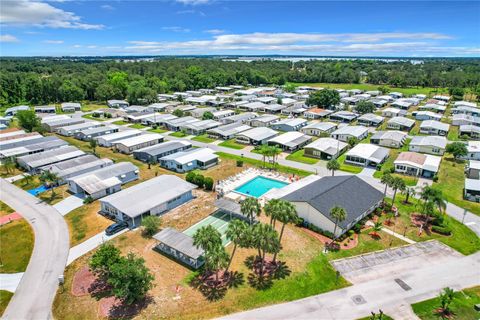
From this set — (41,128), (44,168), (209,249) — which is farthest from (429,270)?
(41,128)

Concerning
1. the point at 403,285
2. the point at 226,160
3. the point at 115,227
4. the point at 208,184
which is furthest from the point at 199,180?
the point at 403,285

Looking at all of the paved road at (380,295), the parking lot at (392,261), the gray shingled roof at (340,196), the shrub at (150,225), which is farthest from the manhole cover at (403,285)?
the shrub at (150,225)

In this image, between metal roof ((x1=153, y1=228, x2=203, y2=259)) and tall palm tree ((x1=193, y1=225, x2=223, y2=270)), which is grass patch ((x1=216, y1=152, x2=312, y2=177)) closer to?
metal roof ((x1=153, y1=228, x2=203, y2=259))

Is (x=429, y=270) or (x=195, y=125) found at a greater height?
(x=195, y=125)

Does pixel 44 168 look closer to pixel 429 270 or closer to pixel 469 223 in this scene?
pixel 429 270

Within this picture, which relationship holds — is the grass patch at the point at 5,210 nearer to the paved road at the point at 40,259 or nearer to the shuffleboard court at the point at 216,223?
the paved road at the point at 40,259

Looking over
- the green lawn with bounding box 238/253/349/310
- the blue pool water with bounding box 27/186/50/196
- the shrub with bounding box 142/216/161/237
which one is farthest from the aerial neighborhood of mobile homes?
the green lawn with bounding box 238/253/349/310
